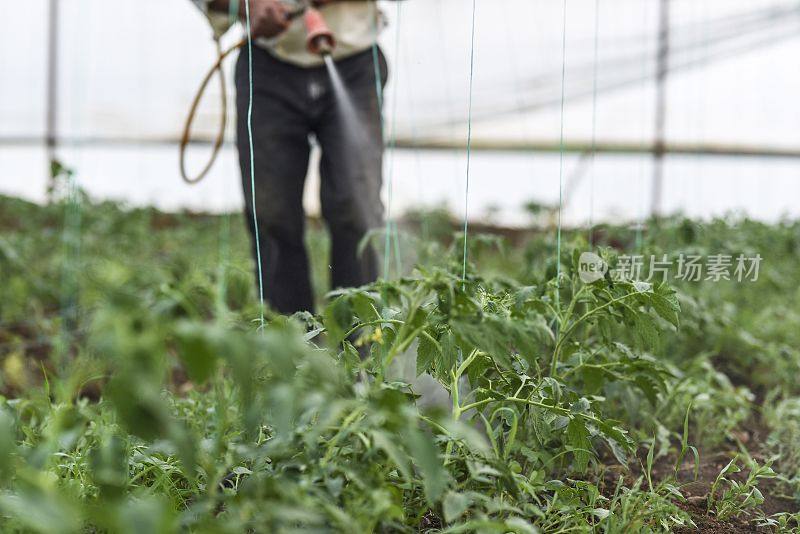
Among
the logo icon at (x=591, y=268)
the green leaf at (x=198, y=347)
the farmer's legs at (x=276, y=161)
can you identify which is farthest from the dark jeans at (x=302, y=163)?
the green leaf at (x=198, y=347)

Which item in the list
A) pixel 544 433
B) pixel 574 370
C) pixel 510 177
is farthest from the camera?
pixel 510 177

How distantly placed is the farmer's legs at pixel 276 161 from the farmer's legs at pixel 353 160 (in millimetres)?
74

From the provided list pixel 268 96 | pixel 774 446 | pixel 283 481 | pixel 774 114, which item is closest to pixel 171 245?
pixel 268 96

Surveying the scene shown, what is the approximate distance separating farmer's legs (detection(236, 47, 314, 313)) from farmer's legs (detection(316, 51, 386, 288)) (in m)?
0.07

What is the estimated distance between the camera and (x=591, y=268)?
1360 mm

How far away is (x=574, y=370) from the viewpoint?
1336mm

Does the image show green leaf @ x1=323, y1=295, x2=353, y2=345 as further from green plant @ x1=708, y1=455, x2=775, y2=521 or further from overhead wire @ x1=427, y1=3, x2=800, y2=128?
overhead wire @ x1=427, y1=3, x2=800, y2=128

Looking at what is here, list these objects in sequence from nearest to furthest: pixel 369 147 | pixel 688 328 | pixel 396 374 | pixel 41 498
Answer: pixel 41 498, pixel 396 374, pixel 688 328, pixel 369 147

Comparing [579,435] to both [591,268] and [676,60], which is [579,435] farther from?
[676,60]

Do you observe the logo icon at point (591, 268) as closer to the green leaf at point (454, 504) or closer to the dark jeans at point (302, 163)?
the green leaf at point (454, 504)

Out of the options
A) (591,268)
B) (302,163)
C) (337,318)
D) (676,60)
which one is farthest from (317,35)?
(676,60)

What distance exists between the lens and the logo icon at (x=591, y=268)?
1324mm

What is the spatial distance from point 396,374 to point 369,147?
0.78 metres

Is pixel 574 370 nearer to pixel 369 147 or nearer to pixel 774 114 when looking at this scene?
pixel 369 147
